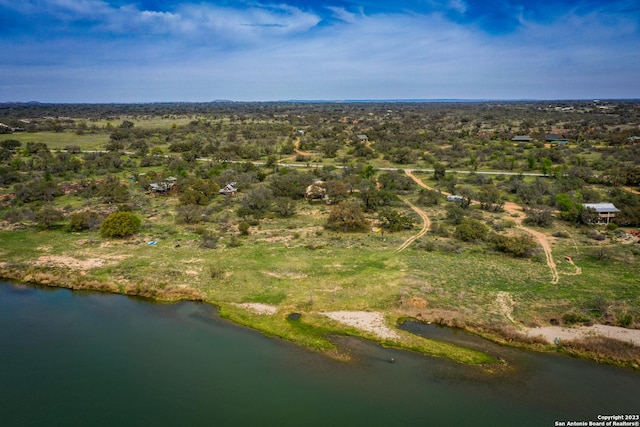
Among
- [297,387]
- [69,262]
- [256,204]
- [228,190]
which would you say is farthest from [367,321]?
[228,190]

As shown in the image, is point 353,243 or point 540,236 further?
point 540,236

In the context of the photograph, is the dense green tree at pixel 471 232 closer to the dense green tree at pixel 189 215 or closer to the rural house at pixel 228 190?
the dense green tree at pixel 189 215

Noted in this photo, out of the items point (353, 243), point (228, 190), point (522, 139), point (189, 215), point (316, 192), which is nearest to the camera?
point (353, 243)

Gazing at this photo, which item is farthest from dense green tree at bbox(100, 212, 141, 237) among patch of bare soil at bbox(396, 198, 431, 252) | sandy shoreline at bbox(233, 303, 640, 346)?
patch of bare soil at bbox(396, 198, 431, 252)

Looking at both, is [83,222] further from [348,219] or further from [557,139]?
[557,139]

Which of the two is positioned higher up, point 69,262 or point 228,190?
point 228,190

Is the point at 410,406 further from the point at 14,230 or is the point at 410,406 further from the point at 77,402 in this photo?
the point at 14,230
